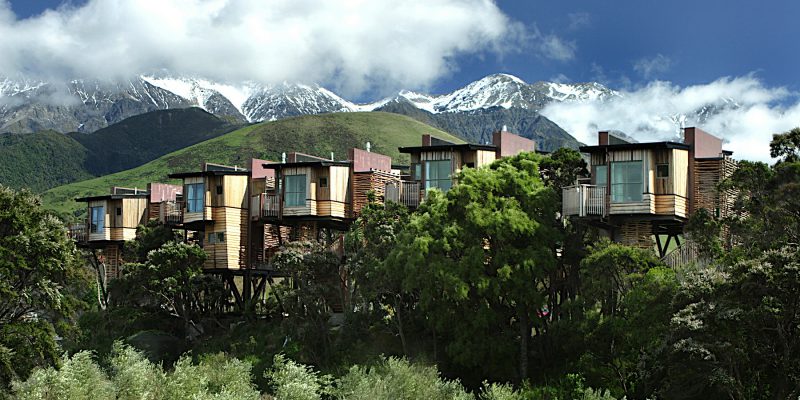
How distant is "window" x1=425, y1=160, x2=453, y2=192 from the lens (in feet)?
173

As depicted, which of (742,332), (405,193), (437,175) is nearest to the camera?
(742,332)

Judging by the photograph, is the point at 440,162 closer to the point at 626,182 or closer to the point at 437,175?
the point at 437,175

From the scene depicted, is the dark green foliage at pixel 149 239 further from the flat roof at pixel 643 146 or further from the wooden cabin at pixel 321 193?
the flat roof at pixel 643 146

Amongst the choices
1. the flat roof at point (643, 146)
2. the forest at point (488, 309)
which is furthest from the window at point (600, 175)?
the forest at point (488, 309)

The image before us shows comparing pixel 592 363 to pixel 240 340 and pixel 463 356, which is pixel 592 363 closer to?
pixel 463 356

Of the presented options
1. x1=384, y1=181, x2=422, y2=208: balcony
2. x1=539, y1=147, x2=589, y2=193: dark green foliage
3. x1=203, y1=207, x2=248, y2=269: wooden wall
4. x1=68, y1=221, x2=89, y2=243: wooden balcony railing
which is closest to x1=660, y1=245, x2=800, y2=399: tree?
x1=539, y1=147, x2=589, y2=193: dark green foliage

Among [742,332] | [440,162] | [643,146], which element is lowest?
[742,332]

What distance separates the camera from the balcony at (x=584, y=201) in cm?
4472

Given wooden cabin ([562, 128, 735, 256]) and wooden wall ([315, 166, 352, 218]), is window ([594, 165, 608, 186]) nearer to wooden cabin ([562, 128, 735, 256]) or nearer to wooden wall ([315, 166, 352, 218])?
wooden cabin ([562, 128, 735, 256])

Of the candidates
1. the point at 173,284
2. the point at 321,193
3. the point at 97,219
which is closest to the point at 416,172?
the point at 321,193

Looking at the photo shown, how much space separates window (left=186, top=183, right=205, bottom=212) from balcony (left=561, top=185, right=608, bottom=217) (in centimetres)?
2236

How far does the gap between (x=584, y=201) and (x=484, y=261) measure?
538cm

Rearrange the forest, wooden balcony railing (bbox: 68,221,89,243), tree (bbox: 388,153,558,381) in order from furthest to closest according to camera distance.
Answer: wooden balcony railing (bbox: 68,221,89,243)
tree (bbox: 388,153,558,381)
the forest

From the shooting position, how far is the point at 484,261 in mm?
43094
